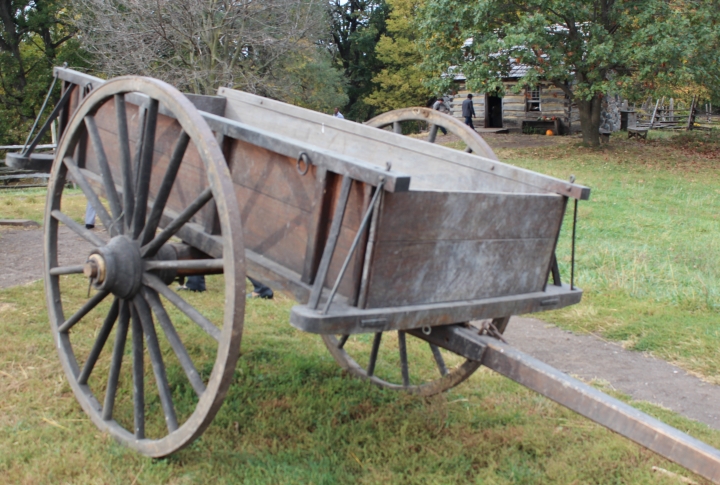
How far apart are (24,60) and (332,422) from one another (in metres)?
28.9

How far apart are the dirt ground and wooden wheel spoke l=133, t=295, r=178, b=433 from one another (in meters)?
2.78

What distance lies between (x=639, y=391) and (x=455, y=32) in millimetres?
15542

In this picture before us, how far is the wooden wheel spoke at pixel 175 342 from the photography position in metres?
2.81

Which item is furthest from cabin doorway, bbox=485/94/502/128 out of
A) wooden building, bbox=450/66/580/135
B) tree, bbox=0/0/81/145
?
tree, bbox=0/0/81/145

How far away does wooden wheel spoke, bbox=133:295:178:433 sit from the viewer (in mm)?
2959

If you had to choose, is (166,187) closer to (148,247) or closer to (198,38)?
(148,247)

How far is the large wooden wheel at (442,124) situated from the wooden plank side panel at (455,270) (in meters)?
0.75

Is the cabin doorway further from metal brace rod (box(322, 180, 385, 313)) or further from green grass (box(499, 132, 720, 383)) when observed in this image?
metal brace rod (box(322, 180, 385, 313))

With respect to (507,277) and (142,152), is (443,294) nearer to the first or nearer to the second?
(507,277)

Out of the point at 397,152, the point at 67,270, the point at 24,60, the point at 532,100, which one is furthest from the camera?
the point at 24,60

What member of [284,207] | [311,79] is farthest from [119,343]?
[311,79]

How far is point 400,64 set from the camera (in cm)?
3447

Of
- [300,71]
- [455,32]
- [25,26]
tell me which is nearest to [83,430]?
[455,32]

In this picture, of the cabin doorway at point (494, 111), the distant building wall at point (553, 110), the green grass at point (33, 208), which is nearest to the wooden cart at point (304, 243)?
the green grass at point (33, 208)
